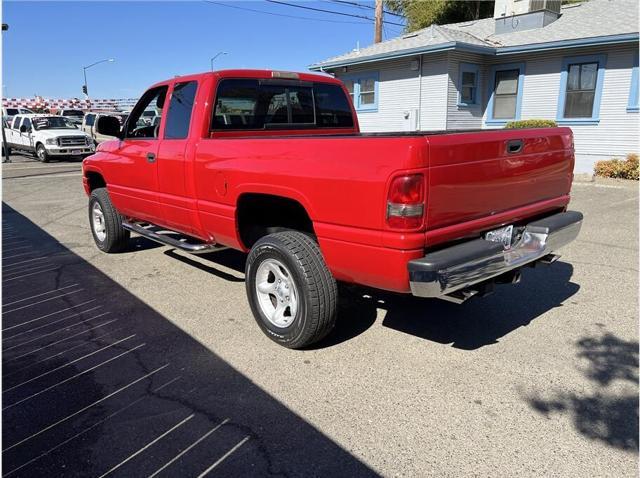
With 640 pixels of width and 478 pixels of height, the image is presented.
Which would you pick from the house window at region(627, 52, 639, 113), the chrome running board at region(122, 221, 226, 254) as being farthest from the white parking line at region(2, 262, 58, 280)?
the house window at region(627, 52, 639, 113)

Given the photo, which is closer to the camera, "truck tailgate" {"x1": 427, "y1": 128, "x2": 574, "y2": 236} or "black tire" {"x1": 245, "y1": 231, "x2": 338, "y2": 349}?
"truck tailgate" {"x1": 427, "y1": 128, "x2": 574, "y2": 236}

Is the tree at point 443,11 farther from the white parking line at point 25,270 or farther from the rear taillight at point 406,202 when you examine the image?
the rear taillight at point 406,202

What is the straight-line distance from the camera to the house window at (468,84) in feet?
51.8

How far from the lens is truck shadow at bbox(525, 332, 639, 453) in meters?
2.75

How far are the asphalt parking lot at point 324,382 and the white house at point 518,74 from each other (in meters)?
9.51

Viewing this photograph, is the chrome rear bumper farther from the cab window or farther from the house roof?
the house roof

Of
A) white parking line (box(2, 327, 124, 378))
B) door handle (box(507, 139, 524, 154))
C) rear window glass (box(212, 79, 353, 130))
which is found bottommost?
white parking line (box(2, 327, 124, 378))

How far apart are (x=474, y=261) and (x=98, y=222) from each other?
17.3ft

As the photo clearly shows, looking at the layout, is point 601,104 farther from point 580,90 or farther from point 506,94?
point 506,94

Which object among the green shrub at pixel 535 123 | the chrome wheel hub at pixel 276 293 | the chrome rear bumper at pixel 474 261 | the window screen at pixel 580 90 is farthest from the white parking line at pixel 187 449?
the window screen at pixel 580 90

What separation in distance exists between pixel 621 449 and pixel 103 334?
362 cm

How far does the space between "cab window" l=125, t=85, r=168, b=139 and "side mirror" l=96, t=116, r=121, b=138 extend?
0.40 ft

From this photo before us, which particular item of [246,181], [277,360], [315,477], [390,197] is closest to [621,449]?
[315,477]

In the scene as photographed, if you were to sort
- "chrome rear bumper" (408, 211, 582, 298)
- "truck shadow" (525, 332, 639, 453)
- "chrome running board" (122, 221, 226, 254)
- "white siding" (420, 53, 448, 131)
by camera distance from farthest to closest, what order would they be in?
"white siding" (420, 53, 448, 131), "chrome running board" (122, 221, 226, 254), "chrome rear bumper" (408, 211, 582, 298), "truck shadow" (525, 332, 639, 453)
